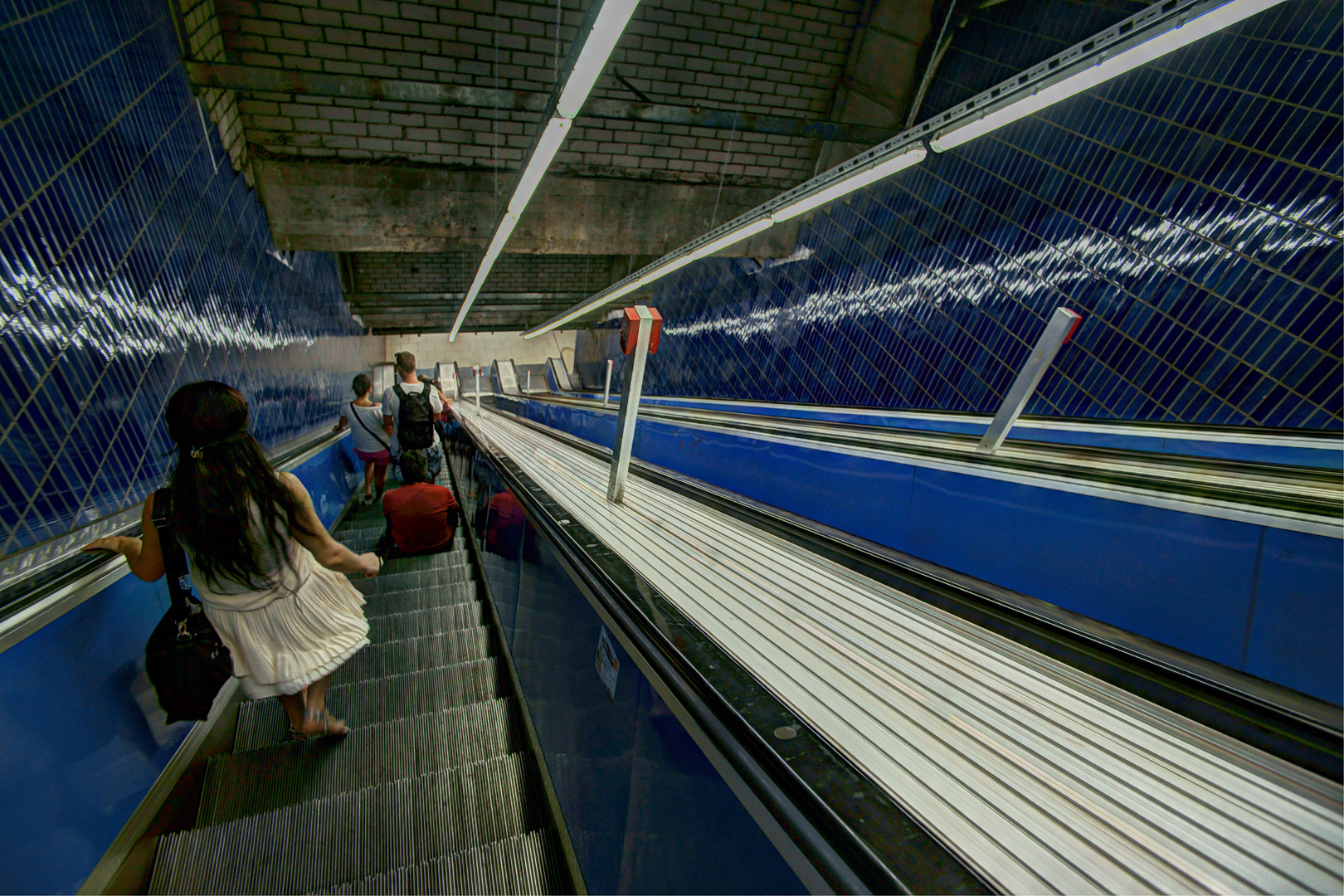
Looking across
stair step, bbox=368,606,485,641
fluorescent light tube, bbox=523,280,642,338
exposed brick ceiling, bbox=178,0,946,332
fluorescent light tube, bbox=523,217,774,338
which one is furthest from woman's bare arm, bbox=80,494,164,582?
fluorescent light tube, bbox=523,280,642,338

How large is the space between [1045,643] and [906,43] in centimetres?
682

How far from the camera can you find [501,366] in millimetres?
21750

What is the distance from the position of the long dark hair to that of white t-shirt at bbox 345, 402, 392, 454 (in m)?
3.43

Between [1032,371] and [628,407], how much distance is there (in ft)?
5.88

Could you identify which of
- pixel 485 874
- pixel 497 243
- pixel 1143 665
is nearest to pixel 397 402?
pixel 497 243

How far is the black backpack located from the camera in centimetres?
403

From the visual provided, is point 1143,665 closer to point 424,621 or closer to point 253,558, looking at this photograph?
point 253,558

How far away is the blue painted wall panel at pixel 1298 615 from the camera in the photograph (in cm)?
119

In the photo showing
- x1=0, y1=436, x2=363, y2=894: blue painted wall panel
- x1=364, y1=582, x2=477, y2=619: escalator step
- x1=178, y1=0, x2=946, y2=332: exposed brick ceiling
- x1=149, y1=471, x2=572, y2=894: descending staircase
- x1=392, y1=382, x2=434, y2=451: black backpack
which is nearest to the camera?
x1=0, y1=436, x2=363, y2=894: blue painted wall panel

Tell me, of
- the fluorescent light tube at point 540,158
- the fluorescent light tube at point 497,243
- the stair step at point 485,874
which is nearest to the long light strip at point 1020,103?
the fluorescent light tube at point 540,158

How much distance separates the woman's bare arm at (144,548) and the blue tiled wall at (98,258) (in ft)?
2.43

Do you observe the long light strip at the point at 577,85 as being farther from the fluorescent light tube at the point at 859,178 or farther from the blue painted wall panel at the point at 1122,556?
the blue painted wall panel at the point at 1122,556

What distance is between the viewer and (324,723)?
72.1 inches

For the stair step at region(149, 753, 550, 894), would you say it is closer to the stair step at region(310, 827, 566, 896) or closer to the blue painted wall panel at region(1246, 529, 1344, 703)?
the stair step at region(310, 827, 566, 896)
